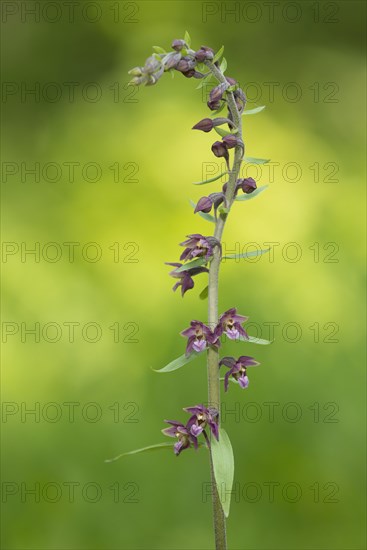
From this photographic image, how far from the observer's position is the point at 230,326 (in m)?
1.04

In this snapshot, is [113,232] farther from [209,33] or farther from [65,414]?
[209,33]

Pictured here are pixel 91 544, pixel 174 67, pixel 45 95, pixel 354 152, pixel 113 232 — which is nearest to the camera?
pixel 174 67

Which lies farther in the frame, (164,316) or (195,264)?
(164,316)

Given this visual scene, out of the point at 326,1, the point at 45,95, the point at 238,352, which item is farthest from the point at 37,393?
the point at 326,1

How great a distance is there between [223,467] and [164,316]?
133 cm

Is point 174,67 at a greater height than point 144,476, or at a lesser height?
greater

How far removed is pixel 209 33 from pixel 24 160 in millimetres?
Answer: 1187

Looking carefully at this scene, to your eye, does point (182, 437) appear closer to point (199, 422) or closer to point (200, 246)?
point (199, 422)

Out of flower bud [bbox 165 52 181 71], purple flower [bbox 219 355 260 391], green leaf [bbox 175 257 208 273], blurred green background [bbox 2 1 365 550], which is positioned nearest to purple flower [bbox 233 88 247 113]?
flower bud [bbox 165 52 181 71]

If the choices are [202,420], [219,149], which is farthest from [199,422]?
[219,149]

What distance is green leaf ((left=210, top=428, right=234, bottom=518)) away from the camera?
3.22 ft

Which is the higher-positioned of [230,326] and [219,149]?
[219,149]

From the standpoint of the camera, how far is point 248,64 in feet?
12.5

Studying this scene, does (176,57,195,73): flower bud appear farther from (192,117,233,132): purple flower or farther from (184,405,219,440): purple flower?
(184,405,219,440): purple flower
